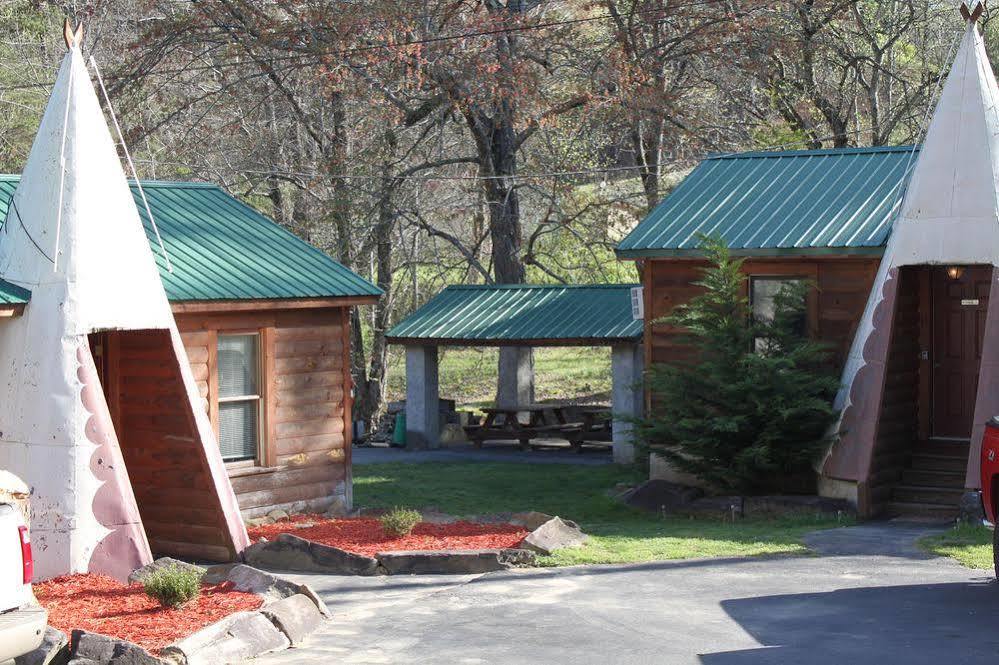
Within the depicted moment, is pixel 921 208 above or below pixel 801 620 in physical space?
above

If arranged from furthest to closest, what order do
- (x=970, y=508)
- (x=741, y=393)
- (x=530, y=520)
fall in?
(x=741, y=393), (x=970, y=508), (x=530, y=520)

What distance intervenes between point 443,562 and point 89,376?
3776 mm

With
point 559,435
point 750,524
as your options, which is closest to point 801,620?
point 750,524

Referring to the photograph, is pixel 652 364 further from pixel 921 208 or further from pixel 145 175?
pixel 145 175

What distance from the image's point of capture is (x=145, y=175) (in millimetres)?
34281

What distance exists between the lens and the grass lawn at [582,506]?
43.8ft

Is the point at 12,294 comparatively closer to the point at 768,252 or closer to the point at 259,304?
the point at 259,304

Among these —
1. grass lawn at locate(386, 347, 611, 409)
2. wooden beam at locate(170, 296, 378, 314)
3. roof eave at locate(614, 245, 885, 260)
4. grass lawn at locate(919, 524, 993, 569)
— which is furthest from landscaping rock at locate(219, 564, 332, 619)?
grass lawn at locate(386, 347, 611, 409)

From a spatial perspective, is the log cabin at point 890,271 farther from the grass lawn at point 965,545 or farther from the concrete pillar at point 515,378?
the concrete pillar at point 515,378

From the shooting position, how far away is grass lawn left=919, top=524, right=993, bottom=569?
488 inches

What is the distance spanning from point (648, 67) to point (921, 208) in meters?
12.6

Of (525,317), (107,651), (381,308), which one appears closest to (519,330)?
(525,317)

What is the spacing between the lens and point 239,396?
52.0 feet

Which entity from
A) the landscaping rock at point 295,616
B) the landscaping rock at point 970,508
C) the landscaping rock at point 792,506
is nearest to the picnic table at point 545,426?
the landscaping rock at point 792,506
